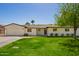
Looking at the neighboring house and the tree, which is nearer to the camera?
the tree

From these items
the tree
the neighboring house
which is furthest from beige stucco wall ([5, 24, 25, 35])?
the tree

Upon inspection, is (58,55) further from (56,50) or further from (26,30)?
(26,30)

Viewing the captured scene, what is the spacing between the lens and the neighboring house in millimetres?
8586

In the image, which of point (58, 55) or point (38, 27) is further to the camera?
point (38, 27)

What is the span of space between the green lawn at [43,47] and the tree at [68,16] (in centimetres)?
35

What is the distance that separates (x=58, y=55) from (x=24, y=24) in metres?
1.07

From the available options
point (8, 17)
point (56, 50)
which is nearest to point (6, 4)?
point (8, 17)

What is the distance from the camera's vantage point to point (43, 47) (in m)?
8.38

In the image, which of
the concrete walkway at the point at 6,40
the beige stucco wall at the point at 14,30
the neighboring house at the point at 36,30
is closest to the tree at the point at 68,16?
the neighboring house at the point at 36,30

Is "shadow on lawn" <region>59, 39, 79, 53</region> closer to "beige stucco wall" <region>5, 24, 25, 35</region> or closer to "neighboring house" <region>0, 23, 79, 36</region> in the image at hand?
"neighboring house" <region>0, 23, 79, 36</region>

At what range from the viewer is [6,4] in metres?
8.28

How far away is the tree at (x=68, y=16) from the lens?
27.8ft

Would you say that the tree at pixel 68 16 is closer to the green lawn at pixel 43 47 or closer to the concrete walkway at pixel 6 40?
the green lawn at pixel 43 47

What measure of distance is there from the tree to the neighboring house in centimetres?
12
